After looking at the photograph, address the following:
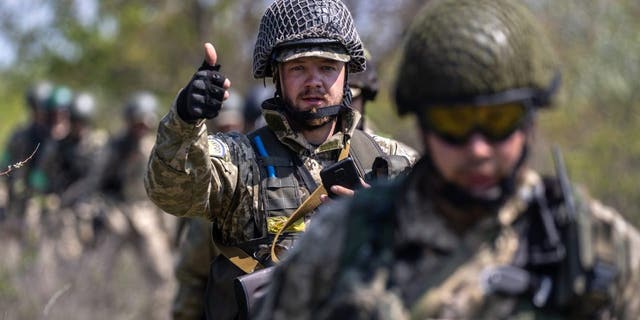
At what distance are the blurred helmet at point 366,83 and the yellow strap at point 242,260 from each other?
163cm

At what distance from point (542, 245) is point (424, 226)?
1.03 ft

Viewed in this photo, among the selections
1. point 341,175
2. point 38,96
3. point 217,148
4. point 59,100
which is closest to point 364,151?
point 341,175

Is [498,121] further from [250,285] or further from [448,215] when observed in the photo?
[250,285]

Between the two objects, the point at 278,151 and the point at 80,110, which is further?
the point at 80,110

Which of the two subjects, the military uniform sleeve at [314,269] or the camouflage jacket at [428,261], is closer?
the camouflage jacket at [428,261]

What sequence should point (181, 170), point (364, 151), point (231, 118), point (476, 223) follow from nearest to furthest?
point (476, 223) → point (181, 170) → point (364, 151) → point (231, 118)

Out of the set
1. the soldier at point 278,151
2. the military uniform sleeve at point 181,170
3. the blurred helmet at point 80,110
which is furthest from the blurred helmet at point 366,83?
the blurred helmet at point 80,110

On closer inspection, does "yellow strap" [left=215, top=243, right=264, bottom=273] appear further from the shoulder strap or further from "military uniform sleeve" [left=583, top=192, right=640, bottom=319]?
"military uniform sleeve" [left=583, top=192, right=640, bottom=319]

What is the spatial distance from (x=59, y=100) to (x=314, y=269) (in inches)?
462

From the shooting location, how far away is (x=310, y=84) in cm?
525

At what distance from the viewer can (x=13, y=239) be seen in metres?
13.1

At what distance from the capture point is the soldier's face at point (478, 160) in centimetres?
328

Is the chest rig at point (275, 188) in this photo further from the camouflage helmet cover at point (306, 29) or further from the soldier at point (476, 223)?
the soldier at point (476, 223)

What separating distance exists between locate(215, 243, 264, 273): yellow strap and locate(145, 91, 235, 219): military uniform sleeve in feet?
0.86
